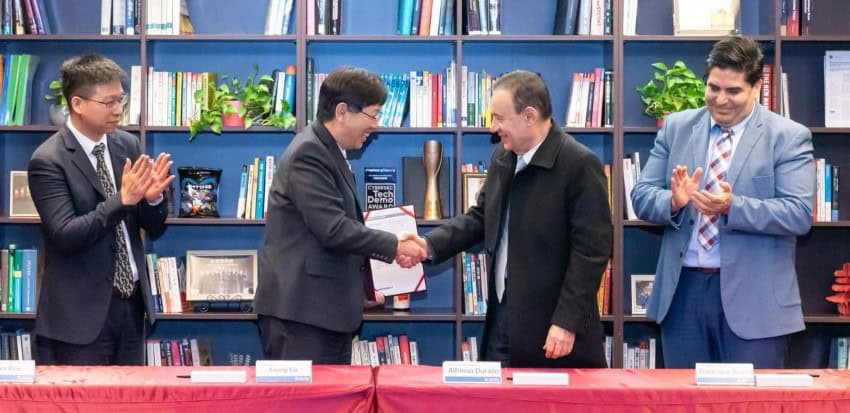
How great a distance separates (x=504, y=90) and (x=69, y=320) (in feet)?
4.95

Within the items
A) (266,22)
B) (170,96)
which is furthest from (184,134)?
(266,22)

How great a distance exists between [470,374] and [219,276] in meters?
2.70

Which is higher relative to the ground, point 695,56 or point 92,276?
point 695,56

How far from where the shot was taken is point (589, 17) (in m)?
4.54

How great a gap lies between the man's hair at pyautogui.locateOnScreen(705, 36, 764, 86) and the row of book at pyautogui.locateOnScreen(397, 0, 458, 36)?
1.83 m

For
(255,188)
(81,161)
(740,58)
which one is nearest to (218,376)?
(81,161)

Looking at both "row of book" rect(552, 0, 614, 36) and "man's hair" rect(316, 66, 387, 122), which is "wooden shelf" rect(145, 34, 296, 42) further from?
"man's hair" rect(316, 66, 387, 122)

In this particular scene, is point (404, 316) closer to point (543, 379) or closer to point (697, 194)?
point (697, 194)

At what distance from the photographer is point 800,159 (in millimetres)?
2955

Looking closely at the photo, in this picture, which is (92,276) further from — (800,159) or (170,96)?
A: (800,159)

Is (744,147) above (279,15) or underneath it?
underneath

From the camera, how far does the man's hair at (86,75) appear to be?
309 centimetres

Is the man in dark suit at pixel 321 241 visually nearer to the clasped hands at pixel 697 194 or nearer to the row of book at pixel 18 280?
the clasped hands at pixel 697 194

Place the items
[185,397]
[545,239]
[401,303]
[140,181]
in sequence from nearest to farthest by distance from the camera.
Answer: [185,397], [545,239], [140,181], [401,303]
